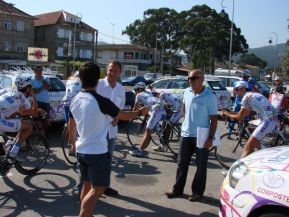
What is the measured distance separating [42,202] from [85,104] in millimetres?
2249

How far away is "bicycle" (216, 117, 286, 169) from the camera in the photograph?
7.89 m

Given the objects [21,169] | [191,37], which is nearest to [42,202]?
[21,169]

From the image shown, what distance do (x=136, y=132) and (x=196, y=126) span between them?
4.04 m

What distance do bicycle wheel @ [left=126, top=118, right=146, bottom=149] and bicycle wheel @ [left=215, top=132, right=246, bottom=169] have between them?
2.01m

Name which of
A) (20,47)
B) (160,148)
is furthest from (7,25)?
(160,148)

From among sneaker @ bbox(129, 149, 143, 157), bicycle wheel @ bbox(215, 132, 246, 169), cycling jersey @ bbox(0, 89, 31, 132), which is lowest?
sneaker @ bbox(129, 149, 143, 157)

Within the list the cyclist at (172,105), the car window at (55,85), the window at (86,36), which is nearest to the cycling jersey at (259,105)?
the cyclist at (172,105)

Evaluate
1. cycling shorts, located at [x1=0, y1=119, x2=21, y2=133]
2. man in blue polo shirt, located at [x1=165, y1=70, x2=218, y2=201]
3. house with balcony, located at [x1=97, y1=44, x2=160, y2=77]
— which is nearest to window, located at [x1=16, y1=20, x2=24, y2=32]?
house with balcony, located at [x1=97, y1=44, x2=160, y2=77]

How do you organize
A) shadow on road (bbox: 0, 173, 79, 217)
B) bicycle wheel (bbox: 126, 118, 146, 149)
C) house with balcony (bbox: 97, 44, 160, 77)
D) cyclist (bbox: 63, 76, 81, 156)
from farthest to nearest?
house with balcony (bbox: 97, 44, 160, 77) → bicycle wheel (bbox: 126, 118, 146, 149) → cyclist (bbox: 63, 76, 81, 156) → shadow on road (bbox: 0, 173, 79, 217)

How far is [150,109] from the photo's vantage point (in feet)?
29.0

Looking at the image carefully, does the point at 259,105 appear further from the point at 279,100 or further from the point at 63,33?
the point at 63,33

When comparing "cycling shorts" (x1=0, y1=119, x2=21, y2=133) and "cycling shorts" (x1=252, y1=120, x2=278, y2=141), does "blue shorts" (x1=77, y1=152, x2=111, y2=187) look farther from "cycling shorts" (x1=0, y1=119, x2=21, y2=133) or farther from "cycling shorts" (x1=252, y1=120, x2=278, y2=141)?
"cycling shorts" (x1=252, y1=120, x2=278, y2=141)

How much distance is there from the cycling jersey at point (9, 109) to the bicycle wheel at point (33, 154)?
1.55 feet

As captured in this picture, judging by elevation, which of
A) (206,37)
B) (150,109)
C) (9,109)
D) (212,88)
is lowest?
(150,109)
